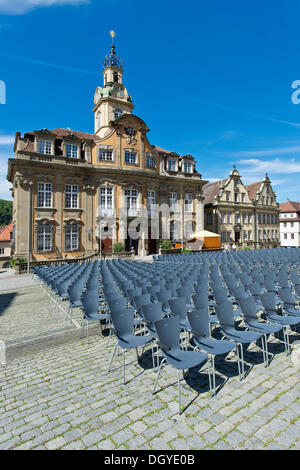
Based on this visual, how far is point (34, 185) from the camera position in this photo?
25.1 m

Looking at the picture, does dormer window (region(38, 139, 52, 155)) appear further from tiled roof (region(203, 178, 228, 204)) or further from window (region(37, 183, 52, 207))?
tiled roof (region(203, 178, 228, 204))

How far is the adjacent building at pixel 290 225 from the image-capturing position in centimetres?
5988

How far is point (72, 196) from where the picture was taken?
27328mm

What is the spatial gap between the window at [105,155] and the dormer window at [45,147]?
208 inches

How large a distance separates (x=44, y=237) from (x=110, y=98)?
65.9ft

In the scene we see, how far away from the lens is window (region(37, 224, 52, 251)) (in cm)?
2534

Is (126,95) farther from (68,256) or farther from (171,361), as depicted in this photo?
(171,361)

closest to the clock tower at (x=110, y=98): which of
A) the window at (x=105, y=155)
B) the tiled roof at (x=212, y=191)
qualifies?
the window at (x=105, y=155)

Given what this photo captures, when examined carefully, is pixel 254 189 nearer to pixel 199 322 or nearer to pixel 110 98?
pixel 110 98

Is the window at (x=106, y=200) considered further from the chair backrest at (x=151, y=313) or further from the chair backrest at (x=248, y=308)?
the chair backrest at (x=248, y=308)

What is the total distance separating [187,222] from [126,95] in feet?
63.0

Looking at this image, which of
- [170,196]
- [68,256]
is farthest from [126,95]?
[68,256]
